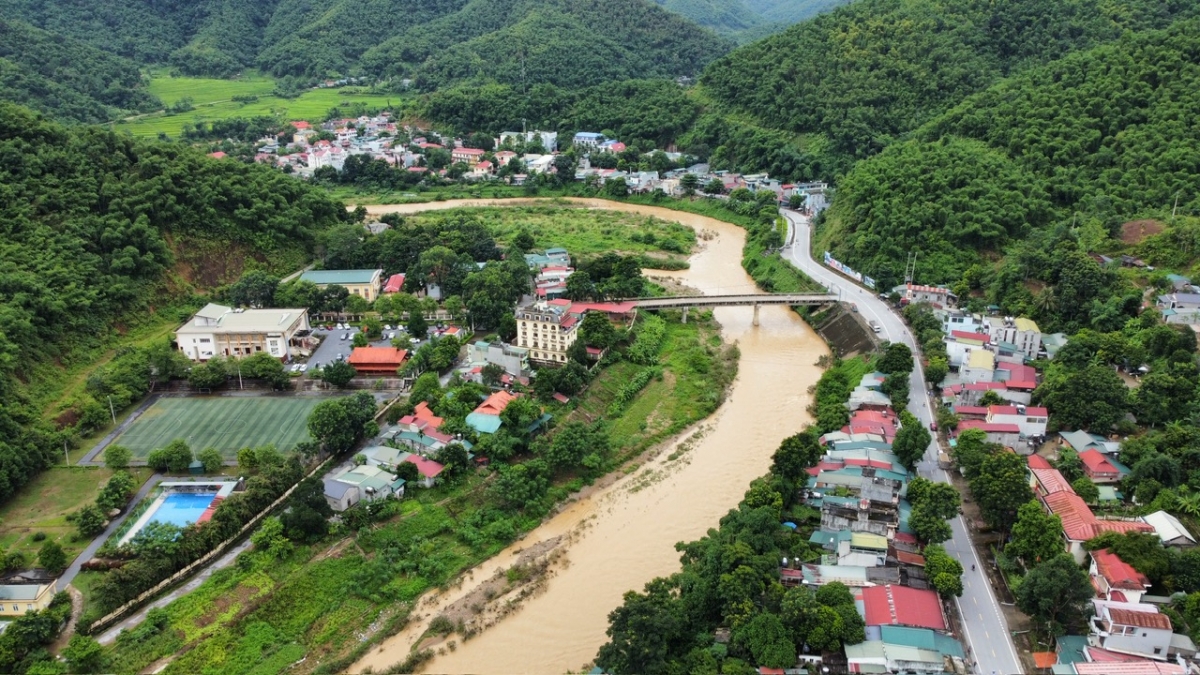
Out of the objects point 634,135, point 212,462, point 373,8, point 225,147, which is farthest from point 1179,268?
point 373,8

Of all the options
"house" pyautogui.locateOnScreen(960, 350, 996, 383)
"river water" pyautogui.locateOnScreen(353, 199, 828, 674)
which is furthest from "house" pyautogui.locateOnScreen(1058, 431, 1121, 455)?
"river water" pyautogui.locateOnScreen(353, 199, 828, 674)

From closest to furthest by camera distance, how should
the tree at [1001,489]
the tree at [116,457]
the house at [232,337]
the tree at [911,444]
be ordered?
the tree at [1001,489] → the tree at [911,444] → the tree at [116,457] → the house at [232,337]

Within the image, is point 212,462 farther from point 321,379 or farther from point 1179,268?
point 1179,268

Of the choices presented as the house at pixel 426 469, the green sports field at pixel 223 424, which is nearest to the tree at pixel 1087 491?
the house at pixel 426 469

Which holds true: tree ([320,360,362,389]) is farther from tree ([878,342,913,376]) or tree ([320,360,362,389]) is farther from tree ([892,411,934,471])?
tree ([878,342,913,376])

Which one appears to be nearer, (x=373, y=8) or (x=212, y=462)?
(x=212, y=462)

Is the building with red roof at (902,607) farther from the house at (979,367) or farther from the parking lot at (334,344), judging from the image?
the parking lot at (334,344)
